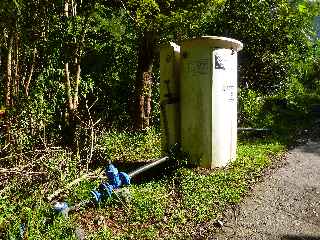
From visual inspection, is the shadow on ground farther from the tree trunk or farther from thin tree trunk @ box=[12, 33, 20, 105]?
the tree trunk

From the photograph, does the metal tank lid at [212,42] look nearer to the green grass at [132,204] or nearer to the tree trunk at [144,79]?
the green grass at [132,204]

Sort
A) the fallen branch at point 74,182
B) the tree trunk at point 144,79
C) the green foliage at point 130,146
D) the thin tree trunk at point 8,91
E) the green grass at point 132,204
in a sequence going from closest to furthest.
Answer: the green grass at point 132,204 → the fallen branch at point 74,182 → the thin tree trunk at point 8,91 → the green foliage at point 130,146 → the tree trunk at point 144,79

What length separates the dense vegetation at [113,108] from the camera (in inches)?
191

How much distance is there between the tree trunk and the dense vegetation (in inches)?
0.8

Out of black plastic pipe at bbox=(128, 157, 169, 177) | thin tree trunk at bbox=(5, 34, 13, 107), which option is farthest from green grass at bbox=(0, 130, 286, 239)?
thin tree trunk at bbox=(5, 34, 13, 107)

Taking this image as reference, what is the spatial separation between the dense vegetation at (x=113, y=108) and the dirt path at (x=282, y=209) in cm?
22

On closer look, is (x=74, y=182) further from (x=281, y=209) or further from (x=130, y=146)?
(x=130, y=146)

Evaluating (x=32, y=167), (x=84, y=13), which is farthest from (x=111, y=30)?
(x=32, y=167)

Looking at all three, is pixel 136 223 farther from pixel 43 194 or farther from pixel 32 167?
pixel 32 167

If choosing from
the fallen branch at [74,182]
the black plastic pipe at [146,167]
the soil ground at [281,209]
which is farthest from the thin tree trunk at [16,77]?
the soil ground at [281,209]

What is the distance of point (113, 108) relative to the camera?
9.05 metres

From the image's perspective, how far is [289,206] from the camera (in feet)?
18.3

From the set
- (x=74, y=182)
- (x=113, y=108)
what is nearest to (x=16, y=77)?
(x=74, y=182)

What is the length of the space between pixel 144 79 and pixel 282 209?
4273 mm
